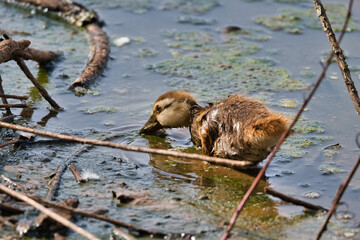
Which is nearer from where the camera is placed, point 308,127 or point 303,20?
point 308,127

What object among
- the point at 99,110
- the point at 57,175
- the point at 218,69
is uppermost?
the point at 57,175

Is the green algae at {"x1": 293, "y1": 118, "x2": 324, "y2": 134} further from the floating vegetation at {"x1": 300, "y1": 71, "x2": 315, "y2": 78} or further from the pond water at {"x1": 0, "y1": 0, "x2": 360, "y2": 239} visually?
the floating vegetation at {"x1": 300, "y1": 71, "x2": 315, "y2": 78}

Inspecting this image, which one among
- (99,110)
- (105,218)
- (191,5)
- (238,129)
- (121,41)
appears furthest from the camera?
(191,5)

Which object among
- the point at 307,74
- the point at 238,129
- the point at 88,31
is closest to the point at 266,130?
the point at 238,129

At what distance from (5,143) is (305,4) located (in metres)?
6.60

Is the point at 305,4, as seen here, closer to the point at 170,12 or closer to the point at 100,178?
the point at 170,12

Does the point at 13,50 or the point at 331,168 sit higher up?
the point at 13,50

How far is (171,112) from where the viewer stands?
5.82 metres

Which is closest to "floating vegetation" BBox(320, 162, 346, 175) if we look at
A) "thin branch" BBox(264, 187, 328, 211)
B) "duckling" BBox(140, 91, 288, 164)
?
"duckling" BBox(140, 91, 288, 164)

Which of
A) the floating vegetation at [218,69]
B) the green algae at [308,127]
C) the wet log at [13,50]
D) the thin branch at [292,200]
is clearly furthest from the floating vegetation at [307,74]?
the wet log at [13,50]

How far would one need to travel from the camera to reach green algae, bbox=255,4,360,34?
8812 mm

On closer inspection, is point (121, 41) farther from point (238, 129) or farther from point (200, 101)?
point (238, 129)

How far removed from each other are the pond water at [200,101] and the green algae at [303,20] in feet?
0.15

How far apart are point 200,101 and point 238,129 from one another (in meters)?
1.62
